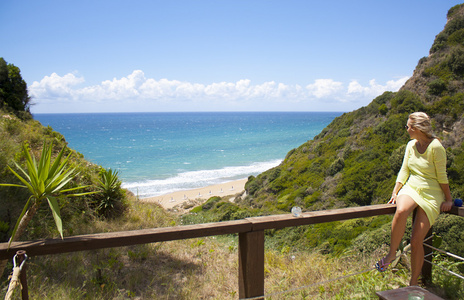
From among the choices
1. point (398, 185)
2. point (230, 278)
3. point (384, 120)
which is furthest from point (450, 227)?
point (384, 120)

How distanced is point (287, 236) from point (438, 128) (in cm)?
1118

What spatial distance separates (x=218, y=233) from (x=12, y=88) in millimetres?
14952

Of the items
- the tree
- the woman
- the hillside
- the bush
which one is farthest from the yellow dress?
the bush

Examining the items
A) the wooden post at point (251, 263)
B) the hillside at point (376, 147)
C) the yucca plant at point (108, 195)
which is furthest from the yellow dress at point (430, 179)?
the hillside at point (376, 147)

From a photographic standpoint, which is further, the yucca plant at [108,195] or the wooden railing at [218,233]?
the yucca plant at [108,195]

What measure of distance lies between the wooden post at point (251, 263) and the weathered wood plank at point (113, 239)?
0.09m

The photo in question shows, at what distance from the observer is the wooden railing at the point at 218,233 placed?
1799 mm

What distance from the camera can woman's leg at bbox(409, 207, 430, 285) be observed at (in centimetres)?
256

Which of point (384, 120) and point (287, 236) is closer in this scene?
point (287, 236)

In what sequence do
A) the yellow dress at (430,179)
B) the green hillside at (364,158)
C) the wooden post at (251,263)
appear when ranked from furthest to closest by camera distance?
the green hillside at (364,158) < the yellow dress at (430,179) < the wooden post at (251,263)

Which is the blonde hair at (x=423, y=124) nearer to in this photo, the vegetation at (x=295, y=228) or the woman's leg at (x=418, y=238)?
the woman's leg at (x=418, y=238)

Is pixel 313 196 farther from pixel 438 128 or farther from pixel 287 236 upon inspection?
pixel 438 128

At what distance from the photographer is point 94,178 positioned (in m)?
6.93

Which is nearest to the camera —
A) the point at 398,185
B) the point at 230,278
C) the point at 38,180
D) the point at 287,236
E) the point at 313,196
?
the point at 38,180
